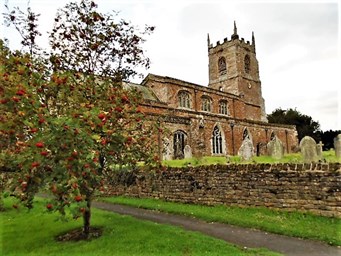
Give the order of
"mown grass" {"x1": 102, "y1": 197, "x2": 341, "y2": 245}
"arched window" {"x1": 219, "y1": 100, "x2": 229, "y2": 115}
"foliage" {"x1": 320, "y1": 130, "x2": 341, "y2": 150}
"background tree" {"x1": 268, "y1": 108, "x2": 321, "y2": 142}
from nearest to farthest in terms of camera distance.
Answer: "mown grass" {"x1": 102, "y1": 197, "x2": 341, "y2": 245}
"arched window" {"x1": 219, "y1": 100, "x2": 229, "y2": 115}
"foliage" {"x1": 320, "y1": 130, "x2": 341, "y2": 150}
"background tree" {"x1": 268, "y1": 108, "x2": 321, "y2": 142}

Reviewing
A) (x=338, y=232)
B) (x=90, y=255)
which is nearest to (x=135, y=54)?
(x=90, y=255)

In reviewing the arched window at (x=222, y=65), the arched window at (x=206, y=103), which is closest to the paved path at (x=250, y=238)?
the arched window at (x=206, y=103)

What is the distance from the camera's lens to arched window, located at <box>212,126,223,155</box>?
29.8 meters

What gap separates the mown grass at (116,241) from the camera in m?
6.73

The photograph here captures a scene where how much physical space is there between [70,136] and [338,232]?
6905 millimetres

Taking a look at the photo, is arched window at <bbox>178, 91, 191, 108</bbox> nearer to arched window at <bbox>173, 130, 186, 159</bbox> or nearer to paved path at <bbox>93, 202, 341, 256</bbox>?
arched window at <bbox>173, 130, 186, 159</bbox>

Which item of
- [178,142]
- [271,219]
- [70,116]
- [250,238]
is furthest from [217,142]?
[70,116]

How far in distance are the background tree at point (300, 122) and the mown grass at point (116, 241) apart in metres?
48.6

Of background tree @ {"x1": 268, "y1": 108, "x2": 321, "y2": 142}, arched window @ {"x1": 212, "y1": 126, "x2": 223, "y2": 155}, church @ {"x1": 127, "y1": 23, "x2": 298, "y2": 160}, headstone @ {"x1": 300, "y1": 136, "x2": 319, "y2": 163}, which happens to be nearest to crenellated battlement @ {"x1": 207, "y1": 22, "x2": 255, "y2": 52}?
church @ {"x1": 127, "y1": 23, "x2": 298, "y2": 160}

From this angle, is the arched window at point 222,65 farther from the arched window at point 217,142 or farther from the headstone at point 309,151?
the headstone at point 309,151

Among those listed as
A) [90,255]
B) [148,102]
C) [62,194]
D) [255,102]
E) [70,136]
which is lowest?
[90,255]

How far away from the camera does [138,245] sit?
7.18 metres

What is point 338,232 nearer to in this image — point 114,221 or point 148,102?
point 114,221

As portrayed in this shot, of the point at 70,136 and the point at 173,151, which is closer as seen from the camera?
the point at 70,136
